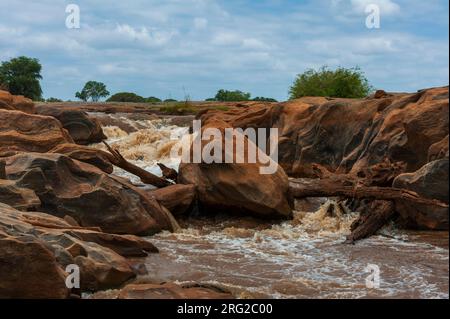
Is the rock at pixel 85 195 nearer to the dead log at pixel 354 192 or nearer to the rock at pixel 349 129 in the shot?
the dead log at pixel 354 192

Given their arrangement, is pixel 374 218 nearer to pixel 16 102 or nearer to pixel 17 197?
pixel 17 197

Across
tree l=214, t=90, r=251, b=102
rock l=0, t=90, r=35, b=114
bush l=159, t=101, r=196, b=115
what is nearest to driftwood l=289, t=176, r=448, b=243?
rock l=0, t=90, r=35, b=114

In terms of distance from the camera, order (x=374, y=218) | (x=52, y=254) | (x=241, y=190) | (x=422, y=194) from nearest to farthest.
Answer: (x=52, y=254), (x=422, y=194), (x=374, y=218), (x=241, y=190)

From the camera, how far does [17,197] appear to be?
962cm

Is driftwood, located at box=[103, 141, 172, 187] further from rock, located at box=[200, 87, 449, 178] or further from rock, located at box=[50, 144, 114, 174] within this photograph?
rock, located at box=[200, 87, 449, 178]

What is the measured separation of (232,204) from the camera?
39.7 ft

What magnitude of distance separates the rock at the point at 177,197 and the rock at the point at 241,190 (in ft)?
0.77

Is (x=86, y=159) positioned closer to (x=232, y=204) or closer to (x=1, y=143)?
(x=1, y=143)

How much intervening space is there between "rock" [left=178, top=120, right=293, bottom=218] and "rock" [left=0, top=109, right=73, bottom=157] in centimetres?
486

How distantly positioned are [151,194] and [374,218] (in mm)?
4212

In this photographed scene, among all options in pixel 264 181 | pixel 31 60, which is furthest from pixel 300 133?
pixel 31 60

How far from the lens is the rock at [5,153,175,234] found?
10352 mm

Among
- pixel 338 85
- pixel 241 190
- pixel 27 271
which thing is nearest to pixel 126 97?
pixel 338 85

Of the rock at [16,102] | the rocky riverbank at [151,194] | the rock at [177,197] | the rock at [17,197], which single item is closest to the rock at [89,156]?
the rocky riverbank at [151,194]
